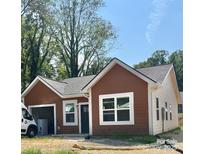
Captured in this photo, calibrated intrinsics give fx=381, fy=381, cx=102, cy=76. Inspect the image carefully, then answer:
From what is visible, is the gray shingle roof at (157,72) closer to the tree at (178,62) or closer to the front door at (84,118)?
the tree at (178,62)

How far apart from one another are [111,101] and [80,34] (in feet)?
1.63

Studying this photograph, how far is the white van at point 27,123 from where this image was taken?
2588 mm

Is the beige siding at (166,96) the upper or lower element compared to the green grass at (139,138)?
upper

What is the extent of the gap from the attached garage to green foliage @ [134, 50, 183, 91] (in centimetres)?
65

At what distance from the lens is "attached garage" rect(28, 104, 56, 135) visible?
255 centimetres

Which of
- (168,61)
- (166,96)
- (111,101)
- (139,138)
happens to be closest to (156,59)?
(168,61)

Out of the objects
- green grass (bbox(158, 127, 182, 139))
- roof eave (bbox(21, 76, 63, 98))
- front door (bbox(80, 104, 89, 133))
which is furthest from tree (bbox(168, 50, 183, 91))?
roof eave (bbox(21, 76, 63, 98))

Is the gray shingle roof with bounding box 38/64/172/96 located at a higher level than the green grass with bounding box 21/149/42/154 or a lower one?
higher

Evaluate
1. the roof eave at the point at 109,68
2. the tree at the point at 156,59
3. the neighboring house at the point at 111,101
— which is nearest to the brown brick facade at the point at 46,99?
the neighboring house at the point at 111,101

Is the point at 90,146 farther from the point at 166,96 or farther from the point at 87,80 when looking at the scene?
the point at 166,96

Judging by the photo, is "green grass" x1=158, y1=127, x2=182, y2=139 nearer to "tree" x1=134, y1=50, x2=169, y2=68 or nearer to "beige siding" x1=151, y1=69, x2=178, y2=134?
"beige siding" x1=151, y1=69, x2=178, y2=134

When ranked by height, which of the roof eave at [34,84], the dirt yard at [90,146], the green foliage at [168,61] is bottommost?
the dirt yard at [90,146]

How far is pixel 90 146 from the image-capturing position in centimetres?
247
